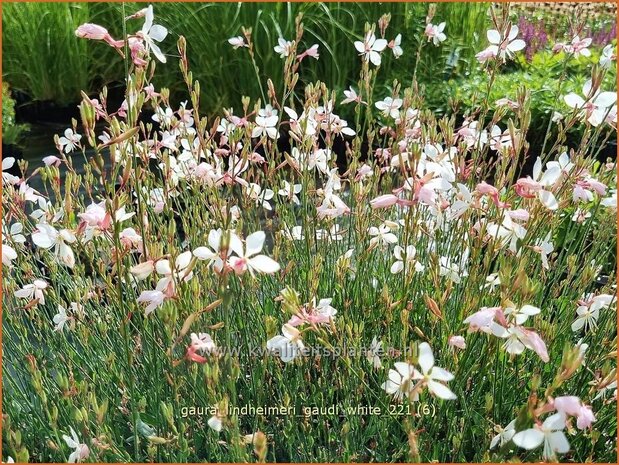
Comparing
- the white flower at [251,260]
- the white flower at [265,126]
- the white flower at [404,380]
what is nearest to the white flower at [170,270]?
the white flower at [251,260]

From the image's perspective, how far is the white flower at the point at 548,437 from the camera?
3.38ft

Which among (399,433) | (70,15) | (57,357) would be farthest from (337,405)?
(70,15)

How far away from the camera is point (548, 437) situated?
1.06 meters

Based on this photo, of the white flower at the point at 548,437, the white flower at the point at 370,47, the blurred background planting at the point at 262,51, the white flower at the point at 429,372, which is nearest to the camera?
the white flower at the point at 548,437

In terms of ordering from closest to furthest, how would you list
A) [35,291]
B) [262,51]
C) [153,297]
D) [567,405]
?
Result: [567,405]
[153,297]
[35,291]
[262,51]

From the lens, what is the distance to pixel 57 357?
6.17ft

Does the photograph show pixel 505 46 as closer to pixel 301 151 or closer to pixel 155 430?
pixel 301 151

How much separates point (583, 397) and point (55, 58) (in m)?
5.42

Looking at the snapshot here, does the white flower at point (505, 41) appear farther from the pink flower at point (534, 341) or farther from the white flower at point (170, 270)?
the white flower at point (170, 270)

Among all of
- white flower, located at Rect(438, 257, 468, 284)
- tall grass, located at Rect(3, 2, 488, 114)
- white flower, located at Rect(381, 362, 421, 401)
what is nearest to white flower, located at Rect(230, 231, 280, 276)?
white flower, located at Rect(381, 362, 421, 401)

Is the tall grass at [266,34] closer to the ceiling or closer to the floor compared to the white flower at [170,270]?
closer to the floor

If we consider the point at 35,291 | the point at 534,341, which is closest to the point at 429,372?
the point at 534,341

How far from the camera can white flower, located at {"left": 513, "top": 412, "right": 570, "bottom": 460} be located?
40.6 inches

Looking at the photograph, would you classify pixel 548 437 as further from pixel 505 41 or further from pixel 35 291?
pixel 35 291
